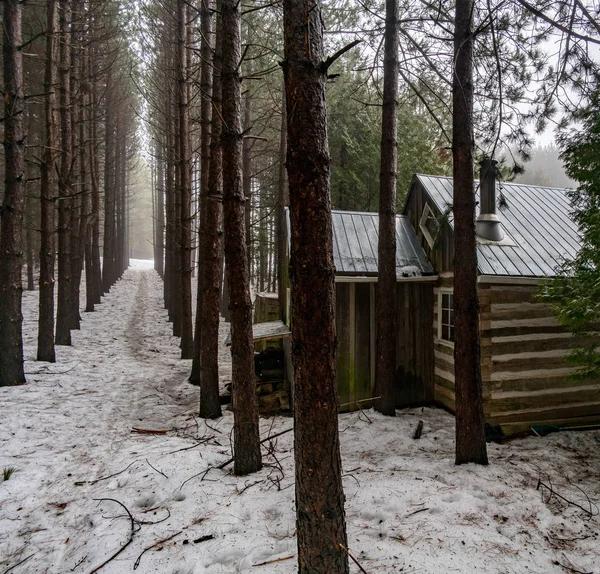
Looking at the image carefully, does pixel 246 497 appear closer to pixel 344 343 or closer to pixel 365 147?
pixel 344 343

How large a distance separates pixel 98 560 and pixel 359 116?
15.4m

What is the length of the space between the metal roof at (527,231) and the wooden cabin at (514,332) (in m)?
0.03

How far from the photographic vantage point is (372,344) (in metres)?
8.97

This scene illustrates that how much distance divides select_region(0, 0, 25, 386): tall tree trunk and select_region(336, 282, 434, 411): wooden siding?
681cm

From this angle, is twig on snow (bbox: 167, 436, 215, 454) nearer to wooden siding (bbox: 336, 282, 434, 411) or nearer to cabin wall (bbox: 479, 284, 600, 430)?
wooden siding (bbox: 336, 282, 434, 411)

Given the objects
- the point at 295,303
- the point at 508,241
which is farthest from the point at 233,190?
A: the point at 508,241

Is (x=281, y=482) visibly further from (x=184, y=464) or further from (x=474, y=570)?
(x=474, y=570)

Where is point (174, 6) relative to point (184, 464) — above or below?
above

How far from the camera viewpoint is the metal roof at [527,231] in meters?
7.90

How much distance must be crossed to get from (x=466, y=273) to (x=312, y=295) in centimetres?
363

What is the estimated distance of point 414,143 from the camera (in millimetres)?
14406

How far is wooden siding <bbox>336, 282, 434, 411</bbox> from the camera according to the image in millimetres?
8781

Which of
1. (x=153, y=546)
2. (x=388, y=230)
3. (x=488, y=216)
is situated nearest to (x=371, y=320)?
(x=388, y=230)

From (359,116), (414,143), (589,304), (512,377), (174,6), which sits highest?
(174,6)
